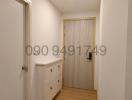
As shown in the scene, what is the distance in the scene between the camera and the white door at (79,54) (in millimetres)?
3723

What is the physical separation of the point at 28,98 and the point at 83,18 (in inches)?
109

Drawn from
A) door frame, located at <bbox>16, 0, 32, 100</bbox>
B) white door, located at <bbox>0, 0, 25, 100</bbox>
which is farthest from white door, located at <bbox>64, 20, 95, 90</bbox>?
white door, located at <bbox>0, 0, 25, 100</bbox>

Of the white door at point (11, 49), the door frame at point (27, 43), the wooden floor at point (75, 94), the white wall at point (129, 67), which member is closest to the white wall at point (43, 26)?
the door frame at point (27, 43)

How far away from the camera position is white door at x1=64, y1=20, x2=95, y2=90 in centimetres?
372

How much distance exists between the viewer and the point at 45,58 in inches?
110

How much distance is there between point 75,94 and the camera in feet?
11.1

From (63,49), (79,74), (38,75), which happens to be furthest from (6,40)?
(79,74)

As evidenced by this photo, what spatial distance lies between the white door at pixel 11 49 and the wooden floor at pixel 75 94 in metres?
1.46

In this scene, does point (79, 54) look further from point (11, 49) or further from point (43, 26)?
point (11, 49)

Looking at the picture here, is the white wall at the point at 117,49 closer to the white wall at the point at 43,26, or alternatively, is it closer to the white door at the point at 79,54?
the white wall at the point at 43,26

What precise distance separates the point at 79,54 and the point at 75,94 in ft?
4.06

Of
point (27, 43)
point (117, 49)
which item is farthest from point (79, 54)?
point (117, 49)

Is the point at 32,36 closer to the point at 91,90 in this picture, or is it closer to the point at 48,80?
the point at 48,80

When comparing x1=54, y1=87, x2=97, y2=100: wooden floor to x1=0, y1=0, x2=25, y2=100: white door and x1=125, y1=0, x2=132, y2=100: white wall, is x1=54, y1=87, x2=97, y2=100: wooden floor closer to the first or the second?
x1=0, y1=0, x2=25, y2=100: white door
